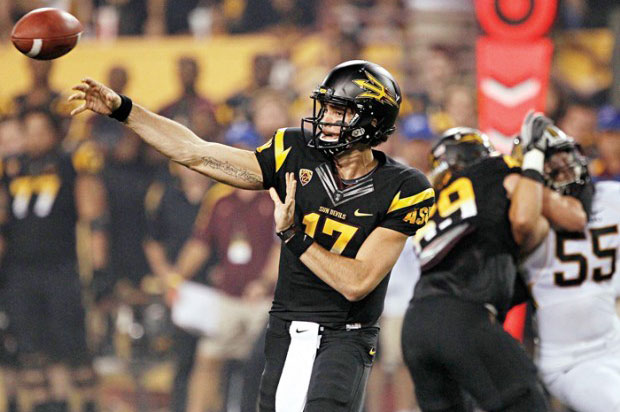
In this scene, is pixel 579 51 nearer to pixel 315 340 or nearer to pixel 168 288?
pixel 168 288

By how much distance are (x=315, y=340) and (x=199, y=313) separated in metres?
4.20

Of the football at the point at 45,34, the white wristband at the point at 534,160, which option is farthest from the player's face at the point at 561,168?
the football at the point at 45,34

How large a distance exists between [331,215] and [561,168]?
148 centimetres

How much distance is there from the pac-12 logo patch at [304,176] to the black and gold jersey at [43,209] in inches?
169

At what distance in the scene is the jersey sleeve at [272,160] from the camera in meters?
3.73

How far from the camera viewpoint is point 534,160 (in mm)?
4527

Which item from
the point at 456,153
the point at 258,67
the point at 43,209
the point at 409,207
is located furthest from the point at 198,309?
the point at 409,207

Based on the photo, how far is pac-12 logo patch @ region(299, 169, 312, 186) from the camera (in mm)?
3713

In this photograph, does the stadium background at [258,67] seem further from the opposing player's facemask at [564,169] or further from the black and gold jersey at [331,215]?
the black and gold jersey at [331,215]

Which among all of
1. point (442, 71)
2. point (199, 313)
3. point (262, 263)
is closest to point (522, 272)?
point (262, 263)

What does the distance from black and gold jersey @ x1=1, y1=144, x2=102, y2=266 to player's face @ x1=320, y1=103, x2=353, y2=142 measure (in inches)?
171

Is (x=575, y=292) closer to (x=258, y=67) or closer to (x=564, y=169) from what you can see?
(x=564, y=169)

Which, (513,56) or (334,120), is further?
(513,56)

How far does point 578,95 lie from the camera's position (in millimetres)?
8242
